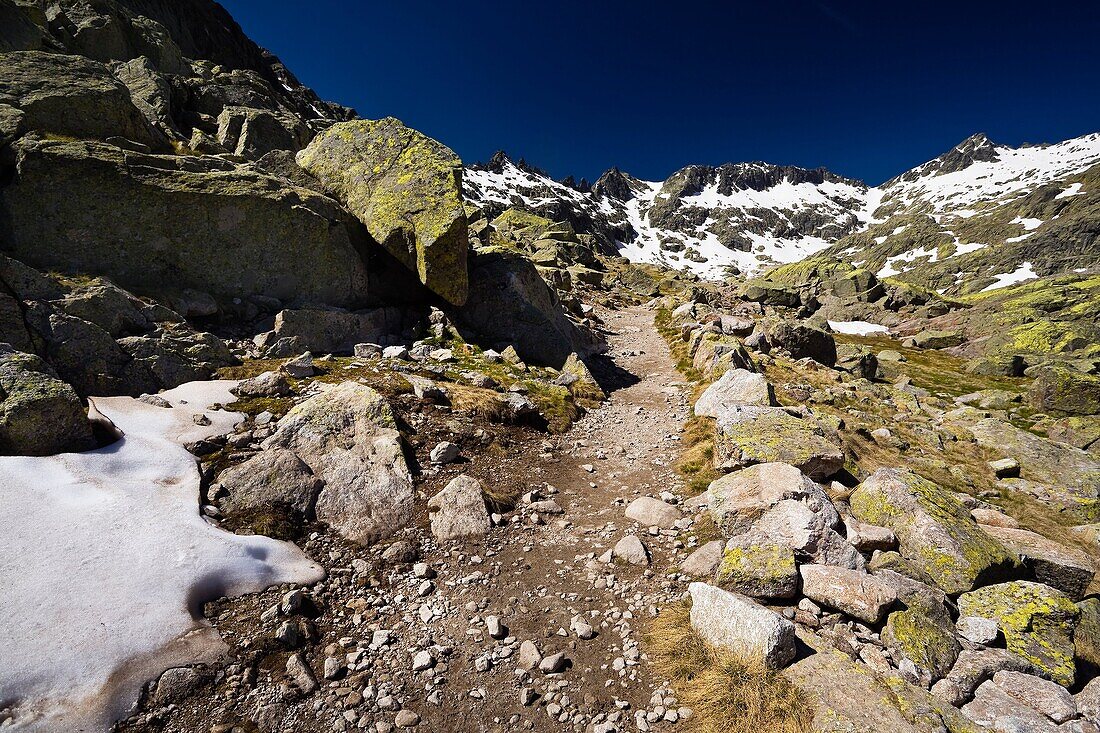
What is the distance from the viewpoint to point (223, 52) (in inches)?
3452

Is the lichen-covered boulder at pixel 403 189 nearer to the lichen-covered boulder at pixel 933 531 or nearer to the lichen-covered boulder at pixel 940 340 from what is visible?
the lichen-covered boulder at pixel 933 531

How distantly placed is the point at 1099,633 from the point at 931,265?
24525 cm

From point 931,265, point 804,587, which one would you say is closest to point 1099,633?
point 804,587

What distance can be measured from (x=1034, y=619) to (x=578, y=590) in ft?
26.0

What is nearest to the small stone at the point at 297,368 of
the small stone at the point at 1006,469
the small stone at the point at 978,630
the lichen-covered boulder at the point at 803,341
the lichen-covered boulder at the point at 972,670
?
the lichen-covered boulder at the point at 972,670

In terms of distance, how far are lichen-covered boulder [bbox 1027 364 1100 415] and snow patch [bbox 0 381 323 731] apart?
4829 centimetres

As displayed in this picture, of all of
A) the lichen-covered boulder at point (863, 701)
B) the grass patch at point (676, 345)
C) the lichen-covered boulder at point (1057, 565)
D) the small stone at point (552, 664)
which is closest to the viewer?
the lichen-covered boulder at point (863, 701)

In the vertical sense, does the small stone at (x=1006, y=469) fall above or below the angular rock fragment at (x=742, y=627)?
above

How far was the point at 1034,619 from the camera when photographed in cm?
720

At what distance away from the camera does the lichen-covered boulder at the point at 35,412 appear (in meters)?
7.83

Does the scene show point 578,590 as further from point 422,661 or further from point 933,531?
point 933,531

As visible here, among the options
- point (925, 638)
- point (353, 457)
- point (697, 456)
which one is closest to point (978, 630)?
point (925, 638)

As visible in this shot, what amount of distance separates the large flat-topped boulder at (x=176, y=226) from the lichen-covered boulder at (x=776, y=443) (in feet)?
58.1

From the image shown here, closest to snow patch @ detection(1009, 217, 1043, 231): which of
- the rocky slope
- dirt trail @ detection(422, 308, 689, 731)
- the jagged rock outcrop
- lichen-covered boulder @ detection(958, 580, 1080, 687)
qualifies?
the rocky slope
